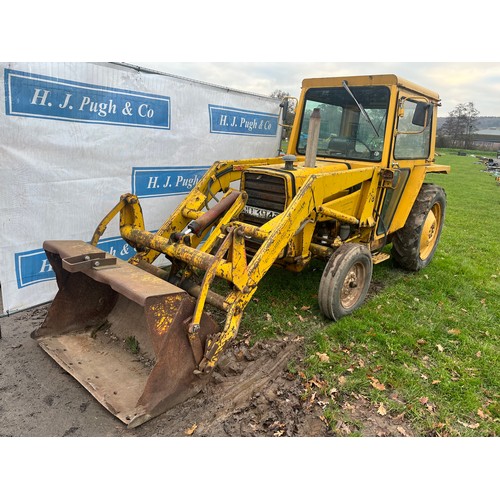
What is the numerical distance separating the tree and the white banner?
59298mm

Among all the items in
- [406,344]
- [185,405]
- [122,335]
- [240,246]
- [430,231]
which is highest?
[240,246]

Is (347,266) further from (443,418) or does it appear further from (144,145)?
(144,145)

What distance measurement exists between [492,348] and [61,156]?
5.09 m

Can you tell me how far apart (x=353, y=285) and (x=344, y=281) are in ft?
0.90

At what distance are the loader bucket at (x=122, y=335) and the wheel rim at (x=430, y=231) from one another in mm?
4292

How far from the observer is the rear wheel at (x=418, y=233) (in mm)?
5875

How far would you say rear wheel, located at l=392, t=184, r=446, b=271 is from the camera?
231 inches

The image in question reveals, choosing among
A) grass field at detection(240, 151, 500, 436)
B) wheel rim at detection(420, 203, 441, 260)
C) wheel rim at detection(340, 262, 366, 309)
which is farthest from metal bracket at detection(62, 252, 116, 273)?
wheel rim at detection(420, 203, 441, 260)

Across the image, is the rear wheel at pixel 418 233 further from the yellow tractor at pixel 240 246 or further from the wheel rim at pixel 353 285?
the wheel rim at pixel 353 285

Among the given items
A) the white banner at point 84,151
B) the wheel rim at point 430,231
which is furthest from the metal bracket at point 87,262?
the wheel rim at point 430,231

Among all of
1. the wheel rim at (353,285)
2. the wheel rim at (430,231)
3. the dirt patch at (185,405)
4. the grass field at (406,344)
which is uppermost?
the wheel rim at (430,231)

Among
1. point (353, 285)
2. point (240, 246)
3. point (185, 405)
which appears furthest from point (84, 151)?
point (353, 285)

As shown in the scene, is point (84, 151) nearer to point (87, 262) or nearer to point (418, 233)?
point (87, 262)

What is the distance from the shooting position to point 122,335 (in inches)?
147
